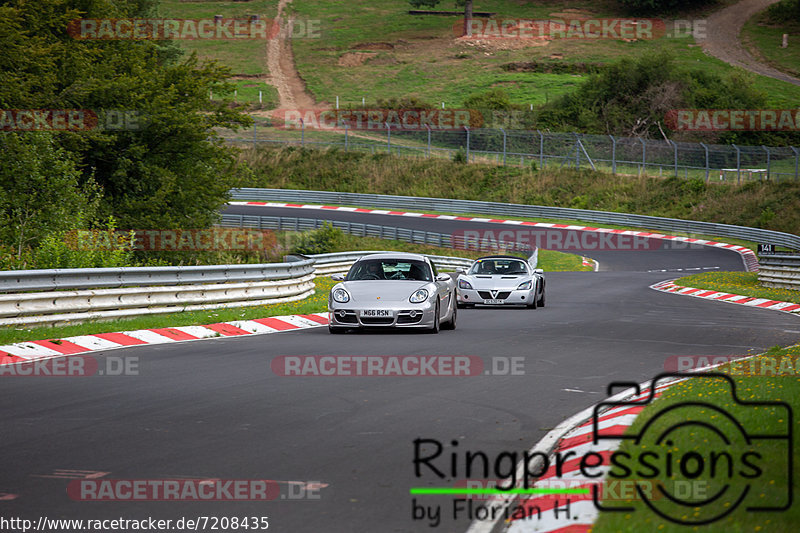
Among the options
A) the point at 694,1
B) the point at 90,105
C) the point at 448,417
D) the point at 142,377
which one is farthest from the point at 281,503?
the point at 694,1

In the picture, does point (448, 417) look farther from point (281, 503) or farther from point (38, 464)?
point (38, 464)

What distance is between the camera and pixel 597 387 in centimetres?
1021

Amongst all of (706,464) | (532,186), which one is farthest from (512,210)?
(706,464)

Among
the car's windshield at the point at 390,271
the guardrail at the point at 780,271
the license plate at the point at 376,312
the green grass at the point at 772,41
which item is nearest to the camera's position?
the license plate at the point at 376,312

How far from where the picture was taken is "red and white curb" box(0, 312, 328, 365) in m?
12.4

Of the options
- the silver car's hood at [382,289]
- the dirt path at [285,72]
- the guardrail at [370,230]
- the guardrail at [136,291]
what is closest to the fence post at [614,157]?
the guardrail at [370,230]

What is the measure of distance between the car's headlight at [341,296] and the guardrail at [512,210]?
33.5m

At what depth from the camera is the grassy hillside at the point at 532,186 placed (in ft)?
168

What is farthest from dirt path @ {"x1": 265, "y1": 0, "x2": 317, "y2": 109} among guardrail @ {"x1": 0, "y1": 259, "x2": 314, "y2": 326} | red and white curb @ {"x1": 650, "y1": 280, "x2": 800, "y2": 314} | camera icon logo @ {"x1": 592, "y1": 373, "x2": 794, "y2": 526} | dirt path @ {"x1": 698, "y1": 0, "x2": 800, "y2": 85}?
camera icon logo @ {"x1": 592, "y1": 373, "x2": 794, "y2": 526}

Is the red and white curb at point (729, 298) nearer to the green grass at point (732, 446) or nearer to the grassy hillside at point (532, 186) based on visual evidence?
the green grass at point (732, 446)

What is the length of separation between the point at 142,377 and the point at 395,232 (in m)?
35.8

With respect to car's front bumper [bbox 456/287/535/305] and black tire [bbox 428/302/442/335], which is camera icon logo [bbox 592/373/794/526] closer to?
black tire [bbox 428/302/442/335]

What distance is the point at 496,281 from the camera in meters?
22.1

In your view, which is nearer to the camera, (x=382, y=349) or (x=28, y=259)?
(x=382, y=349)
